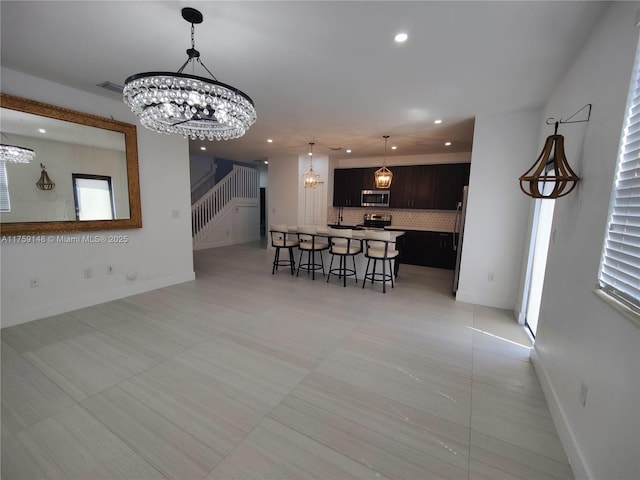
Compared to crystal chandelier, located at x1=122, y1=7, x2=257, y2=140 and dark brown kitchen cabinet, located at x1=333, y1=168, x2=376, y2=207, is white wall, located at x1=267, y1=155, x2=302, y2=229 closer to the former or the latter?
dark brown kitchen cabinet, located at x1=333, y1=168, x2=376, y2=207

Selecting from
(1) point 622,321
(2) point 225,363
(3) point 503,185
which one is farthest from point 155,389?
(3) point 503,185

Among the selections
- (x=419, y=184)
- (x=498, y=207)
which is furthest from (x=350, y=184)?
(x=498, y=207)

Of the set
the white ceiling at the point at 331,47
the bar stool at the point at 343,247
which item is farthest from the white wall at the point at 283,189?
the white ceiling at the point at 331,47

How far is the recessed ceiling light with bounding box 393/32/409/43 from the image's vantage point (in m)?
2.04

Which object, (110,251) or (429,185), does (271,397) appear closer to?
(110,251)

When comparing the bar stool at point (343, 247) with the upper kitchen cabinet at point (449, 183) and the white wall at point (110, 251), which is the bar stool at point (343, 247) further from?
the upper kitchen cabinet at point (449, 183)

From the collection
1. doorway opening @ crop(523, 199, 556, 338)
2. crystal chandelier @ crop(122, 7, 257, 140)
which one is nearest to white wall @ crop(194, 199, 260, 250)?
crystal chandelier @ crop(122, 7, 257, 140)

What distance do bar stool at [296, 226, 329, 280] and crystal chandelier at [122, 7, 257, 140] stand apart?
290cm

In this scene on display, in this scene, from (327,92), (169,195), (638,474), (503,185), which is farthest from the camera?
(169,195)

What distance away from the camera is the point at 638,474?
39.6 inches

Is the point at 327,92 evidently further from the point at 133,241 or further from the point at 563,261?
the point at 133,241

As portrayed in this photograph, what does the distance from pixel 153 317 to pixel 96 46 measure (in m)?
2.79

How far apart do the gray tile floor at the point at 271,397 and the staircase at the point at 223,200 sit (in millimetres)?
4567

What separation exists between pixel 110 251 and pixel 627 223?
16.5ft
